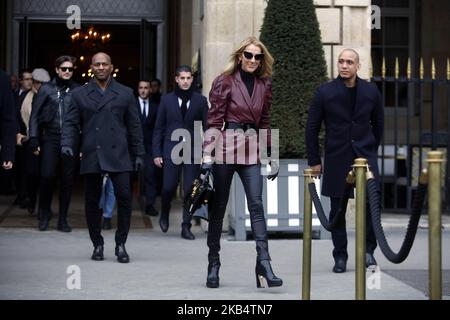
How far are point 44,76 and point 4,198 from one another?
15.2ft

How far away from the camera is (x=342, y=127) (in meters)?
9.13

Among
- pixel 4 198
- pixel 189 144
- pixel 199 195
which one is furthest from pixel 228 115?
pixel 4 198

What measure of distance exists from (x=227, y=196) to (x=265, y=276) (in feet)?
2.27

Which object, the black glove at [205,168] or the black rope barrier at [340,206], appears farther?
the black glove at [205,168]

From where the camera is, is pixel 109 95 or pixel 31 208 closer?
pixel 109 95

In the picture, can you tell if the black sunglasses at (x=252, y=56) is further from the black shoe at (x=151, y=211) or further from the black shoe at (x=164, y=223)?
the black shoe at (x=151, y=211)

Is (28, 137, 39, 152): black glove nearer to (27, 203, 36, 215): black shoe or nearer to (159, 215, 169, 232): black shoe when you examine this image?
(159, 215, 169, 232): black shoe

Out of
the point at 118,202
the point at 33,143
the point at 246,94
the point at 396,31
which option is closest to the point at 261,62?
the point at 246,94

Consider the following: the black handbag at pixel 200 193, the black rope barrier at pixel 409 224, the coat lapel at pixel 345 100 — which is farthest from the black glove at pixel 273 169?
the black rope barrier at pixel 409 224

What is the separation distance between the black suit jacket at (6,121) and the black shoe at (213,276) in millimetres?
1699

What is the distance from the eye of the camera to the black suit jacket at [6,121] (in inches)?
324

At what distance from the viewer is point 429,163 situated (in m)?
5.09

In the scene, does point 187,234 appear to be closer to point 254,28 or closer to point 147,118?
point 254,28

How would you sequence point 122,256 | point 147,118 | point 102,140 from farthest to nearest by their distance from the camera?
point 147,118
point 102,140
point 122,256
